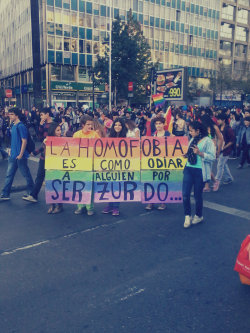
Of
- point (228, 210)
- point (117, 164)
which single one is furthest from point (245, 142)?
point (117, 164)

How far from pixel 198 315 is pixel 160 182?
3.25m

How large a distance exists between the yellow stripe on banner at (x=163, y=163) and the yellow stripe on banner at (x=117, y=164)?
0.44 ft

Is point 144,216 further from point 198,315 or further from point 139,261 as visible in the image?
point 198,315

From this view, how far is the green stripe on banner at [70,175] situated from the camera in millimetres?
6043

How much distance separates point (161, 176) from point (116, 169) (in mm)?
842

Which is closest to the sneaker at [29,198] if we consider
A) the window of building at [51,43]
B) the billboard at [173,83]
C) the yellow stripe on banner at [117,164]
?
the yellow stripe on banner at [117,164]

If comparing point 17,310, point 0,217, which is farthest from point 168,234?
point 0,217

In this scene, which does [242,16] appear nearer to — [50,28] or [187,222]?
[50,28]

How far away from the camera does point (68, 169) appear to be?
6.08 metres

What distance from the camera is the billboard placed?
16.5 m

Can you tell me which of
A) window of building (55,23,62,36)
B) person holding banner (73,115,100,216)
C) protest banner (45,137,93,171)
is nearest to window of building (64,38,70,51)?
window of building (55,23,62,36)

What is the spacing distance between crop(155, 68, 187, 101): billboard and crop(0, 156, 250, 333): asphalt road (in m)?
11.4

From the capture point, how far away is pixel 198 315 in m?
3.18

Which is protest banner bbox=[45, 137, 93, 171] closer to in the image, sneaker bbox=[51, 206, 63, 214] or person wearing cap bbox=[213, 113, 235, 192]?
sneaker bbox=[51, 206, 63, 214]
